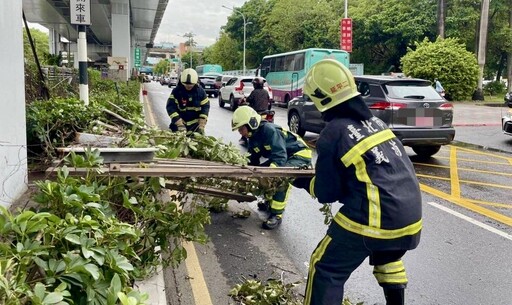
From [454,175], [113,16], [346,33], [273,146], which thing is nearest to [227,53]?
[346,33]

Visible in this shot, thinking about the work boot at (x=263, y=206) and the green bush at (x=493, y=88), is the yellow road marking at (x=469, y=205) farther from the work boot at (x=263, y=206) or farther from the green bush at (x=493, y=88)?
the green bush at (x=493, y=88)

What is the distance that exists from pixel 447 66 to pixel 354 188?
2651 centimetres

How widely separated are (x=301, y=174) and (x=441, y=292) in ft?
5.16

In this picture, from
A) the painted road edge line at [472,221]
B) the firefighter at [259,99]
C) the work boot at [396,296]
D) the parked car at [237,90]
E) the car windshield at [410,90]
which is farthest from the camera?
the parked car at [237,90]

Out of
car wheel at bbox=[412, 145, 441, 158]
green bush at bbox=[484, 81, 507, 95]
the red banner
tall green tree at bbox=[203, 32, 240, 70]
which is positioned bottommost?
car wheel at bbox=[412, 145, 441, 158]

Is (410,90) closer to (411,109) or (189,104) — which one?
(411,109)

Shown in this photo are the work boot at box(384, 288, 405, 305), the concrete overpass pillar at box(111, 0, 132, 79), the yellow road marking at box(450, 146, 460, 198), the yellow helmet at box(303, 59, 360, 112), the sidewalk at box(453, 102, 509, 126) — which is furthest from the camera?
the concrete overpass pillar at box(111, 0, 132, 79)

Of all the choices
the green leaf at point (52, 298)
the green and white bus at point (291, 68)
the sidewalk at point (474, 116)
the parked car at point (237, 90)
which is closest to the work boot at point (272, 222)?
the green leaf at point (52, 298)

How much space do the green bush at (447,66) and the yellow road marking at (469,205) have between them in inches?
817

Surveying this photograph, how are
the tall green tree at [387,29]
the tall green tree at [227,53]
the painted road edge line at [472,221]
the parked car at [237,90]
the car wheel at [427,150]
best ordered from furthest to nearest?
1. the tall green tree at [227,53]
2. the tall green tree at [387,29]
3. the parked car at [237,90]
4. the car wheel at [427,150]
5. the painted road edge line at [472,221]

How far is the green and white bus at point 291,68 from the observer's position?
75.8ft

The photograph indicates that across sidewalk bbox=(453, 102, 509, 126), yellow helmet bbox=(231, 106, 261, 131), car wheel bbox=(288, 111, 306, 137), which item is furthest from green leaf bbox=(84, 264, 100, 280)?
sidewalk bbox=(453, 102, 509, 126)

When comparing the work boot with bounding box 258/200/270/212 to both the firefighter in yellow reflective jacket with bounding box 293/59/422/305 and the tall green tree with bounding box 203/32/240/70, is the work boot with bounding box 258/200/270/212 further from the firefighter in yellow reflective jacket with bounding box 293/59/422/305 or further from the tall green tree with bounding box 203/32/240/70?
the tall green tree with bounding box 203/32/240/70

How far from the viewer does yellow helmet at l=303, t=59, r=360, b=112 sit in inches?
113
